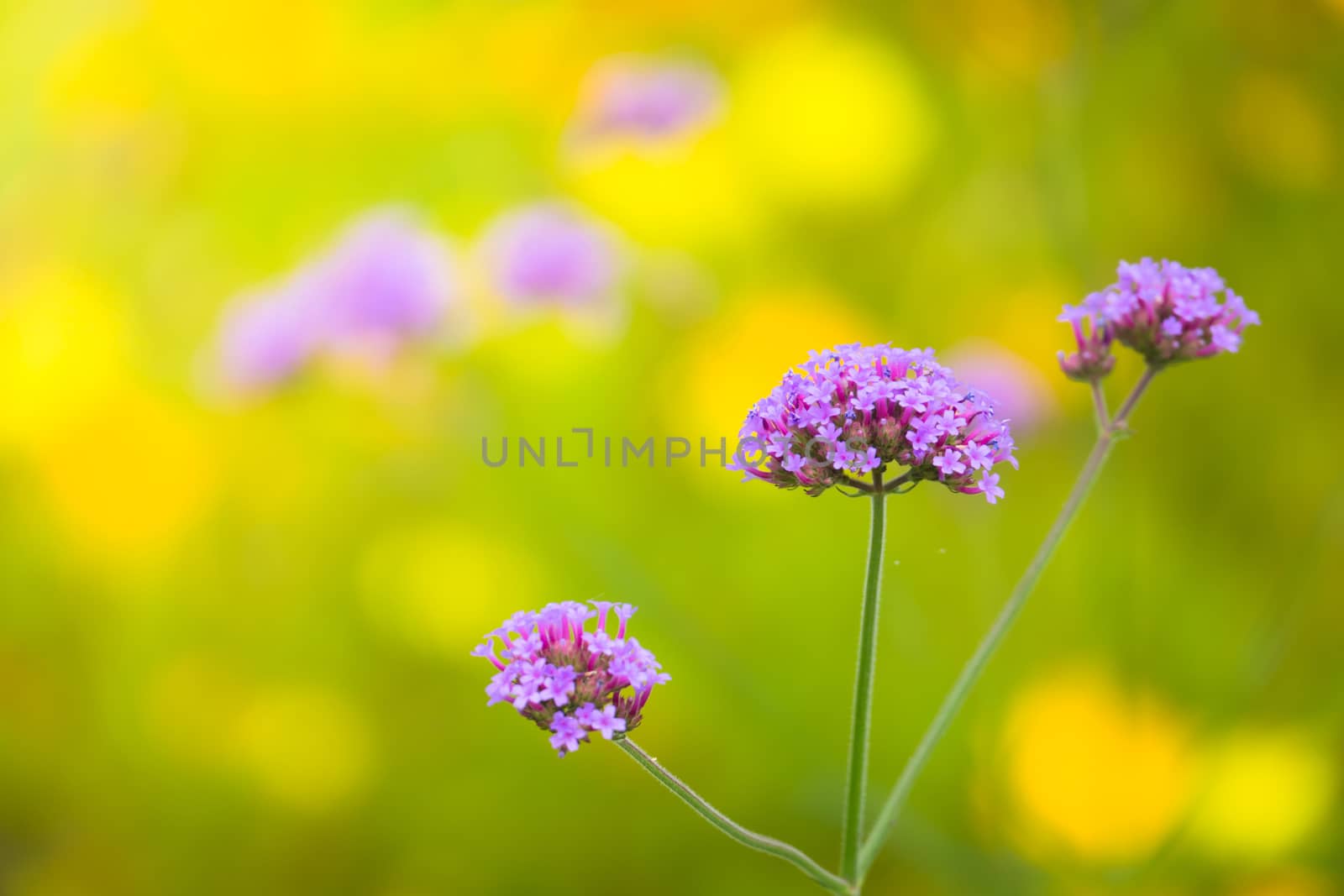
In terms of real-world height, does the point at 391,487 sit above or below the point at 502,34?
below

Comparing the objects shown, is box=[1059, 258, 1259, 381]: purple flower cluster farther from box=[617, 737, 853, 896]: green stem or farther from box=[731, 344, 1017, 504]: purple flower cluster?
box=[617, 737, 853, 896]: green stem

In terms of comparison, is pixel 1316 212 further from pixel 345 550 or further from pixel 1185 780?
pixel 345 550

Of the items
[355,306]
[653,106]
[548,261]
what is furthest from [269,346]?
[653,106]

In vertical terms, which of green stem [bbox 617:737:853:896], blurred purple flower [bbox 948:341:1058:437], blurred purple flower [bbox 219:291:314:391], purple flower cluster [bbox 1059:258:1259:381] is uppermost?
blurred purple flower [bbox 948:341:1058:437]

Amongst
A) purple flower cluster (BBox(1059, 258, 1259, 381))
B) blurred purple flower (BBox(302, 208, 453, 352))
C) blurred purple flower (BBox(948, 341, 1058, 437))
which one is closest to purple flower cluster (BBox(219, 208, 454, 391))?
blurred purple flower (BBox(302, 208, 453, 352))

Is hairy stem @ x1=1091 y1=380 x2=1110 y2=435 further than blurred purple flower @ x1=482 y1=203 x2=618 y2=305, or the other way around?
blurred purple flower @ x1=482 y1=203 x2=618 y2=305

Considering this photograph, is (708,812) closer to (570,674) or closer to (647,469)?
(570,674)

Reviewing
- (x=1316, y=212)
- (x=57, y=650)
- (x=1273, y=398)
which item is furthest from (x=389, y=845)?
(x=1316, y=212)
